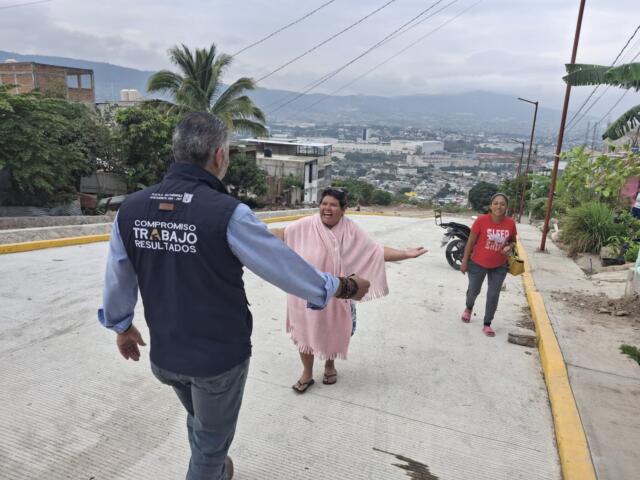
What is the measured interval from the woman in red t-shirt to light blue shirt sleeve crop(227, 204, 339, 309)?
336 centimetres

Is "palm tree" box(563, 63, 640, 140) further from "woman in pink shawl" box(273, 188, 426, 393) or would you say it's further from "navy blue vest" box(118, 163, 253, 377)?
"navy blue vest" box(118, 163, 253, 377)

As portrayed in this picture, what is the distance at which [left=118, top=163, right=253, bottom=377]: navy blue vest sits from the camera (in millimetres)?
1693

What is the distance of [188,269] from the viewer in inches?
68.1

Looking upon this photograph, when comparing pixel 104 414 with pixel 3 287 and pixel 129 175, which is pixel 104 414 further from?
pixel 129 175

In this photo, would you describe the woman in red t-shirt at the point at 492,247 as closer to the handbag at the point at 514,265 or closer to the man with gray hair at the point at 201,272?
the handbag at the point at 514,265

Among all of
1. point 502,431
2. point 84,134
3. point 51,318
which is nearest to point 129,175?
point 84,134

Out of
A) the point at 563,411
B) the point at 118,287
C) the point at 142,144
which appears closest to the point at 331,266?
the point at 118,287

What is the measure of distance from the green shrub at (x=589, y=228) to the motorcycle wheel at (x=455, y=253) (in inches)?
134

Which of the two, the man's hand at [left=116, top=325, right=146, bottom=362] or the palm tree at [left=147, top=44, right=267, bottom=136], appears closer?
the man's hand at [left=116, top=325, right=146, bottom=362]

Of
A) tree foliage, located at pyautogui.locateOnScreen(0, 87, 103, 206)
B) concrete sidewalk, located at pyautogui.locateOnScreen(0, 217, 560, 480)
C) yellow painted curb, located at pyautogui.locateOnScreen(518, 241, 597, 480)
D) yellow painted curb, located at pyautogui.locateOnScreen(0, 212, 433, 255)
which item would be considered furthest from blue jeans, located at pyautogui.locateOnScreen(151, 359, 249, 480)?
tree foliage, located at pyautogui.locateOnScreen(0, 87, 103, 206)

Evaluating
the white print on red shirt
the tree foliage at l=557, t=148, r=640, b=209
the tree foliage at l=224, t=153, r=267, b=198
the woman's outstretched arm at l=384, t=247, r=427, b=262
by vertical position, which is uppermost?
the tree foliage at l=557, t=148, r=640, b=209

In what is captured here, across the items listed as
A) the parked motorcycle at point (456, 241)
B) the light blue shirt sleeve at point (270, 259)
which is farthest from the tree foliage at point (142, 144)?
the light blue shirt sleeve at point (270, 259)

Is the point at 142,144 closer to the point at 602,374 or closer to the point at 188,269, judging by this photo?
the point at 602,374

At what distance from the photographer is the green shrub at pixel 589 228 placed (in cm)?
947
